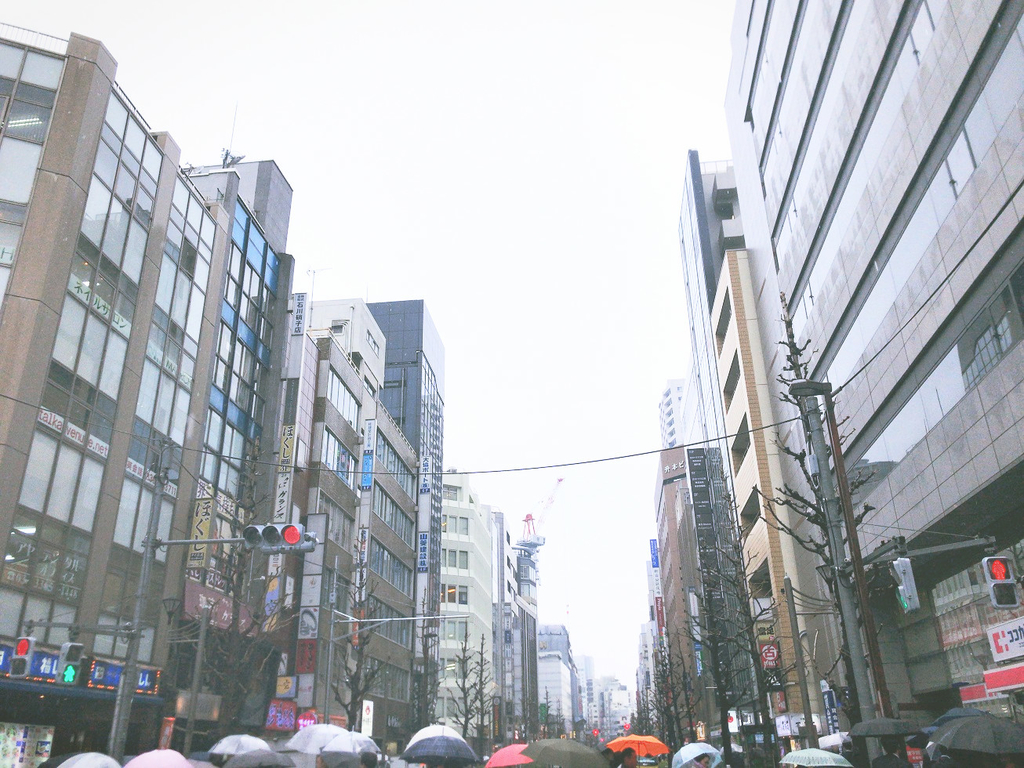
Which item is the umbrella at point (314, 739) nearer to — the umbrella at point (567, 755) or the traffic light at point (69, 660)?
the umbrella at point (567, 755)

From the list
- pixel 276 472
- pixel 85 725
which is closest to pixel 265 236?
pixel 276 472

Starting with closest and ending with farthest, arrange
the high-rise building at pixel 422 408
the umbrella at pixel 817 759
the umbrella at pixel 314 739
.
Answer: the umbrella at pixel 817 759 < the umbrella at pixel 314 739 < the high-rise building at pixel 422 408

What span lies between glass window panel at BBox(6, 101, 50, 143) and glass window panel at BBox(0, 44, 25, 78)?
1.15 metres

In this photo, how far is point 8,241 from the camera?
25609 millimetres

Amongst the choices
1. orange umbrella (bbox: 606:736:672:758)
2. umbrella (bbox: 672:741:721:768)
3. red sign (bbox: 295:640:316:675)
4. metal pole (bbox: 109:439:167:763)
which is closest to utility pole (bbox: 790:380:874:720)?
umbrella (bbox: 672:741:721:768)

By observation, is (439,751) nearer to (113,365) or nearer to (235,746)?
(235,746)

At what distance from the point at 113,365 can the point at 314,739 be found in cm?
1888

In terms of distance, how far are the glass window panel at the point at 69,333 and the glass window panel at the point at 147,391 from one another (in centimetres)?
394

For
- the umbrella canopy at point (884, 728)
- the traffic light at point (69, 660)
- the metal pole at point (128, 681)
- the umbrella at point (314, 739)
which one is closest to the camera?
the umbrella canopy at point (884, 728)

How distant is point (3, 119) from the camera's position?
87.0 feet

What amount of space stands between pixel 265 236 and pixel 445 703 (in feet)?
194

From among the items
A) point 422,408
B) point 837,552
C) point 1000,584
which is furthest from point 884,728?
point 422,408

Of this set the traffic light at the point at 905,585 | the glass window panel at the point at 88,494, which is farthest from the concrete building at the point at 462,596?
the traffic light at the point at 905,585

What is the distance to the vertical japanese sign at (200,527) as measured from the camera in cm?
3262
